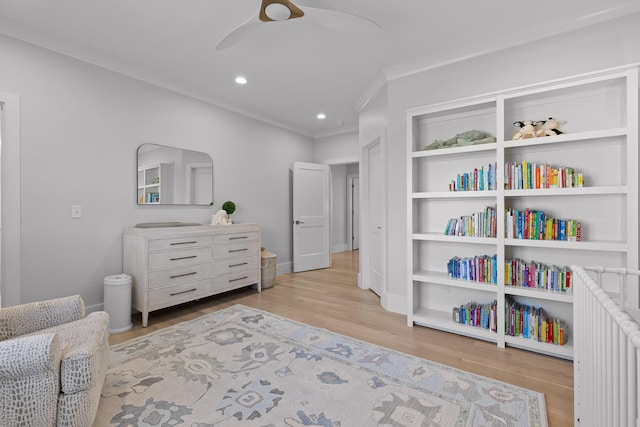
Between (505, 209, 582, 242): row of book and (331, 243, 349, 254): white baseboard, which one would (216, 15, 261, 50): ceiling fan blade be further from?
(331, 243, 349, 254): white baseboard

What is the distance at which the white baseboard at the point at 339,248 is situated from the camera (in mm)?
7383

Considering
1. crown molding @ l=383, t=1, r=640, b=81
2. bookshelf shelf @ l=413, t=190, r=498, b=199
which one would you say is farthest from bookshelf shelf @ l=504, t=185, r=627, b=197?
crown molding @ l=383, t=1, r=640, b=81

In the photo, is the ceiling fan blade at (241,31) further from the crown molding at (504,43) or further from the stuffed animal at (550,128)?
the stuffed animal at (550,128)

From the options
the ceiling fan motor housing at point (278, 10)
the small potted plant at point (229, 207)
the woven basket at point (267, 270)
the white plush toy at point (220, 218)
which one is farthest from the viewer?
the woven basket at point (267, 270)

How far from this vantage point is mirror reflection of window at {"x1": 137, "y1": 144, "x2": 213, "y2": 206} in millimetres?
3303

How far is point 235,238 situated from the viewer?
3.70 meters

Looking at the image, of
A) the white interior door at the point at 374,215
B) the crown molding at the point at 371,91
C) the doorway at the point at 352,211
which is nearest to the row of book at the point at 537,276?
the white interior door at the point at 374,215

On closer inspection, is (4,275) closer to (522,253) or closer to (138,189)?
(138,189)

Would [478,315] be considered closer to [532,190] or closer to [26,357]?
[532,190]

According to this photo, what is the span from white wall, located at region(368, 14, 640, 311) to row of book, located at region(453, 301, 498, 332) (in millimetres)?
604

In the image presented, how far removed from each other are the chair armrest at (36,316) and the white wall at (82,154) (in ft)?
3.93

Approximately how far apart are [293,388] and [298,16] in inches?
90.4

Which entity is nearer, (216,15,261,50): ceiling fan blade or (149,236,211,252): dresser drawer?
(216,15,261,50): ceiling fan blade

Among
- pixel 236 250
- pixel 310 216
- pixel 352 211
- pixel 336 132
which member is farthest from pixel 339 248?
pixel 236 250
